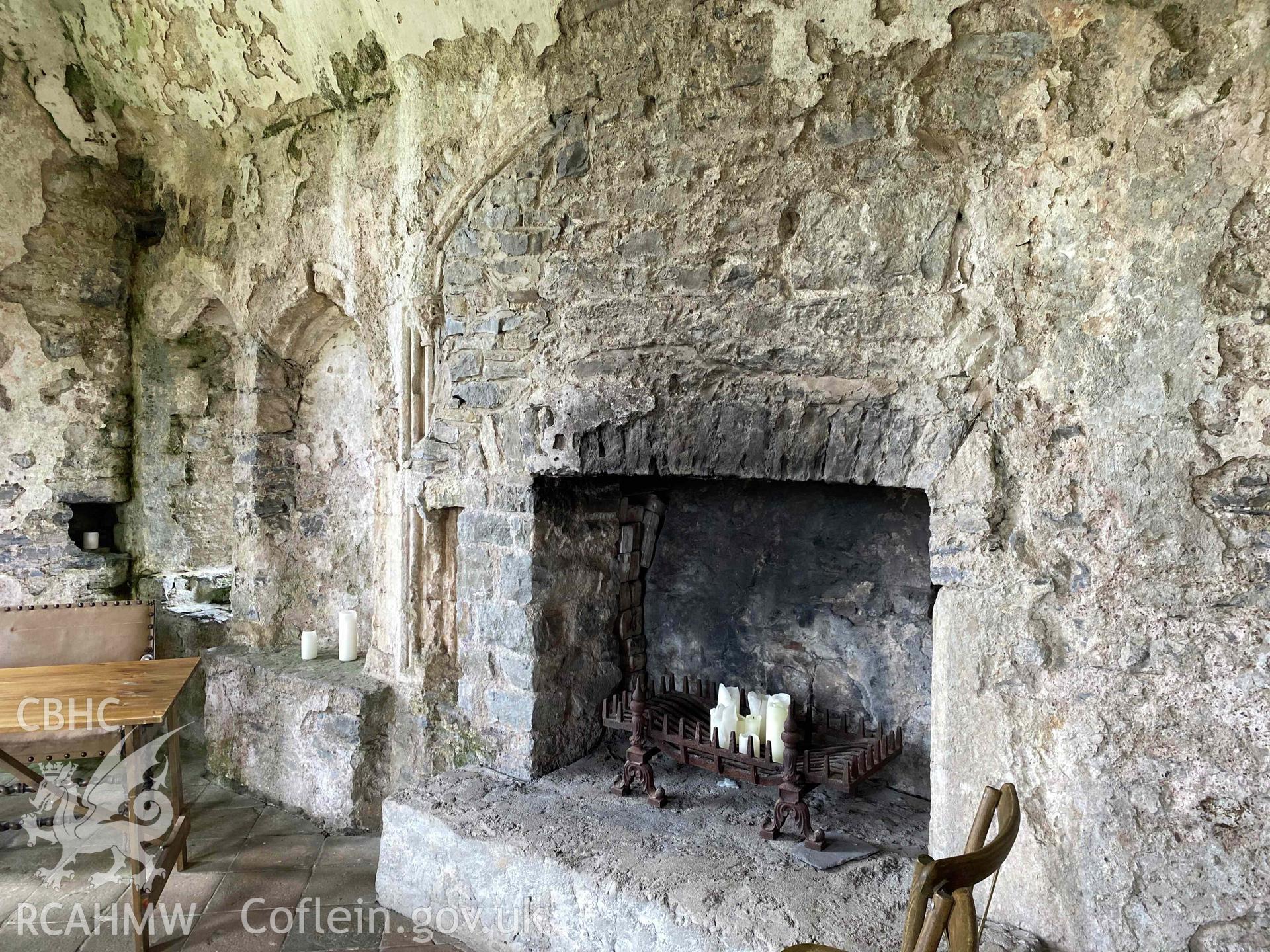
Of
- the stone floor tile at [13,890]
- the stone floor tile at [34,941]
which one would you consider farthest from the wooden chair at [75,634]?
the stone floor tile at [34,941]

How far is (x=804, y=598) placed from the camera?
9.00 ft

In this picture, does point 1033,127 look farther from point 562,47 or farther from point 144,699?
point 144,699

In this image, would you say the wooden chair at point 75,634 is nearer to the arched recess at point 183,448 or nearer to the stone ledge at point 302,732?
the stone ledge at point 302,732

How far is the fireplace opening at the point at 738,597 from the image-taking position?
2.54 m

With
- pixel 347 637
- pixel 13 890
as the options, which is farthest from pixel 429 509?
pixel 13 890

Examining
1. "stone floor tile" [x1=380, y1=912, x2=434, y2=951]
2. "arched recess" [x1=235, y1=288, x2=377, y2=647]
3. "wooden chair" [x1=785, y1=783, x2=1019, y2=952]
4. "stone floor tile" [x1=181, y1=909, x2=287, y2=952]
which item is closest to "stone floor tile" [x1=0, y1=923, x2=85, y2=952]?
"stone floor tile" [x1=181, y1=909, x2=287, y2=952]

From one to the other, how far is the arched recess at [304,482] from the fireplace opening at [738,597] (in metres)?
1.32

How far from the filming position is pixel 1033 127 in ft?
5.78

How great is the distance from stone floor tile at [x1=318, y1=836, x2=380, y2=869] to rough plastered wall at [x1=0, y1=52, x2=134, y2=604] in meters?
2.04

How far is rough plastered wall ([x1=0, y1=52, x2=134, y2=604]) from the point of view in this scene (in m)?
3.78

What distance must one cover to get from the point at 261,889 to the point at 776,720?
1.86 metres

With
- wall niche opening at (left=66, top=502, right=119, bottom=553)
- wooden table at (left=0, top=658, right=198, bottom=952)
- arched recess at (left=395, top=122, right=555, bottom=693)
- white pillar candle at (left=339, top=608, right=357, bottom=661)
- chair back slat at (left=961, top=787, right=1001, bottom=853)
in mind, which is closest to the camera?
chair back slat at (left=961, top=787, right=1001, bottom=853)

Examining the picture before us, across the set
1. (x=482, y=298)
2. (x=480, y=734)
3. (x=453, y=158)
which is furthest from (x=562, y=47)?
(x=480, y=734)

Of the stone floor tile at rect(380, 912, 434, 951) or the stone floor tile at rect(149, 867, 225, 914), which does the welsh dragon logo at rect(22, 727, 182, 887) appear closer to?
the stone floor tile at rect(149, 867, 225, 914)
